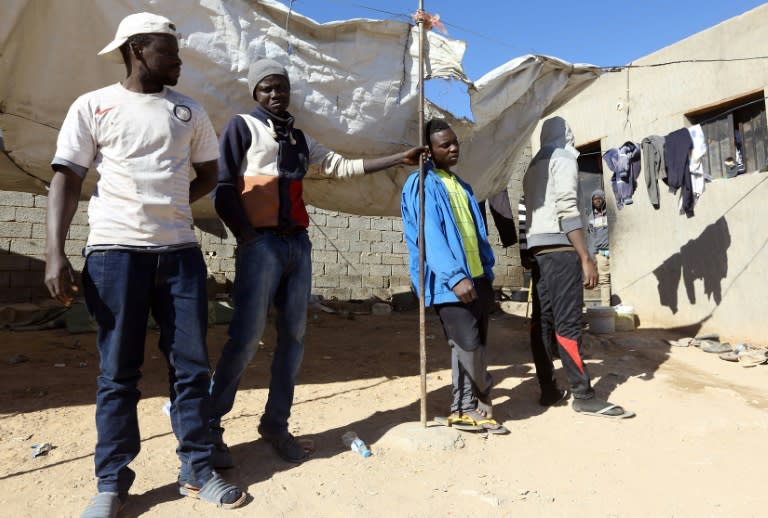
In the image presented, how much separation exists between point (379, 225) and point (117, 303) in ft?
25.2

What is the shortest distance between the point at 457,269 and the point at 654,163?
4.38 meters

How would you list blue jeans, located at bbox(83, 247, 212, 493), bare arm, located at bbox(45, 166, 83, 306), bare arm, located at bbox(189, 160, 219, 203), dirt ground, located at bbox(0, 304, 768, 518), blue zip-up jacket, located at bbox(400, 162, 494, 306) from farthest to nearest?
blue zip-up jacket, located at bbox(400, 162, 494, 306)
bare arm, located at bbox(189, 160, 219, 203)
dirt ground, located at bbox(0, 304, 768, 518)
blue jeans, located at bbox(83, 247, 212, 493)
bare arm, located at bbox(45, 166, 83, 306)

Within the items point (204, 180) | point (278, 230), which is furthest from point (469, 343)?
point (204, 180)


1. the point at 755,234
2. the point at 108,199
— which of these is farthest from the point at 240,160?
the point at 755,234

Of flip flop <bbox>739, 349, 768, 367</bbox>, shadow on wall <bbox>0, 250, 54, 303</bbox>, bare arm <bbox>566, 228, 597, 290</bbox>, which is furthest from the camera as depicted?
shadow on wall <bbox>0, 250, 54, 303</bbox>

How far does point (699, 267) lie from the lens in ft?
21.3

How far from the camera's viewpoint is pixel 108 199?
1.94 metres

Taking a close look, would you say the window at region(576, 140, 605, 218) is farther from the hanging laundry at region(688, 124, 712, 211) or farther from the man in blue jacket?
the man in blue jacket

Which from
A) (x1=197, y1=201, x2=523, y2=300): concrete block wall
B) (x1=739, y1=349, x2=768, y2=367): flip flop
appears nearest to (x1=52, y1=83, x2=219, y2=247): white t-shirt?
(x1=739, y1=349, x2=768, y2=367): flip flop

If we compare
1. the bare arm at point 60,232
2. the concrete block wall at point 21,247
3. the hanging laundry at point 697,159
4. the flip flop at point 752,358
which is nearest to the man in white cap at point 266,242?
the bare arm at point 60,232

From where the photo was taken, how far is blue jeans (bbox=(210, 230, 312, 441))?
233 cm

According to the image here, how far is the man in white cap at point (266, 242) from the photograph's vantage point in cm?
233

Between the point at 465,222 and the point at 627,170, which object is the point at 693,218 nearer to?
the point at 627,170

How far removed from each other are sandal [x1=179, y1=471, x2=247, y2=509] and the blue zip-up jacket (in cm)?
133
